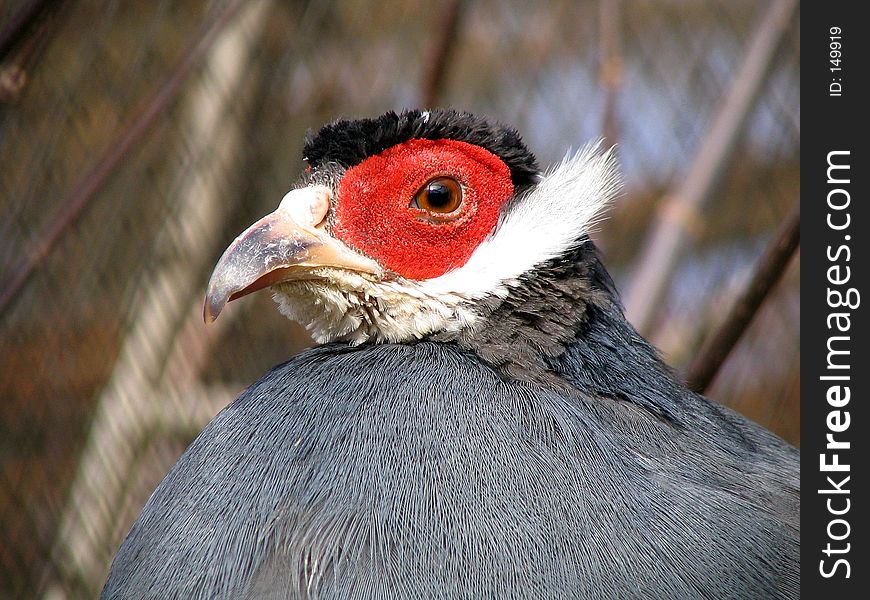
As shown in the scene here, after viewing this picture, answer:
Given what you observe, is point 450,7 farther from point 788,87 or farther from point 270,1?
point 788,87

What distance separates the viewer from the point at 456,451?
68.7 inches

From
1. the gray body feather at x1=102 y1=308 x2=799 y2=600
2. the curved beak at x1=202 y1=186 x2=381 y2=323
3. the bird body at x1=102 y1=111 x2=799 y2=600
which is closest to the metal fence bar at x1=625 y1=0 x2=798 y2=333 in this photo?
the bird body at x1=102 y1=111 x2=799 y2=600

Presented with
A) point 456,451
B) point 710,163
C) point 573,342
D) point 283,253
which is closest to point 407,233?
point 283,253

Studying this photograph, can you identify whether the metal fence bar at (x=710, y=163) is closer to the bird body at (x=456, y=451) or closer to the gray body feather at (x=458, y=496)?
the bird body at (x=456, y=451)

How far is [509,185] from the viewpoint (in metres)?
2.24

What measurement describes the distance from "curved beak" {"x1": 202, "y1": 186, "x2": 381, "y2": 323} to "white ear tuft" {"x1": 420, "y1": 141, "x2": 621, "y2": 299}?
222 millimetres

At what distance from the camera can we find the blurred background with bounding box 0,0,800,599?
3902 millimetres

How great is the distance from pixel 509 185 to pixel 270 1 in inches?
114

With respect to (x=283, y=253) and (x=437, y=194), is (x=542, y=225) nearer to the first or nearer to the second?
(x=437, y=194)

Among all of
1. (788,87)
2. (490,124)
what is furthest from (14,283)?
(788,87)
